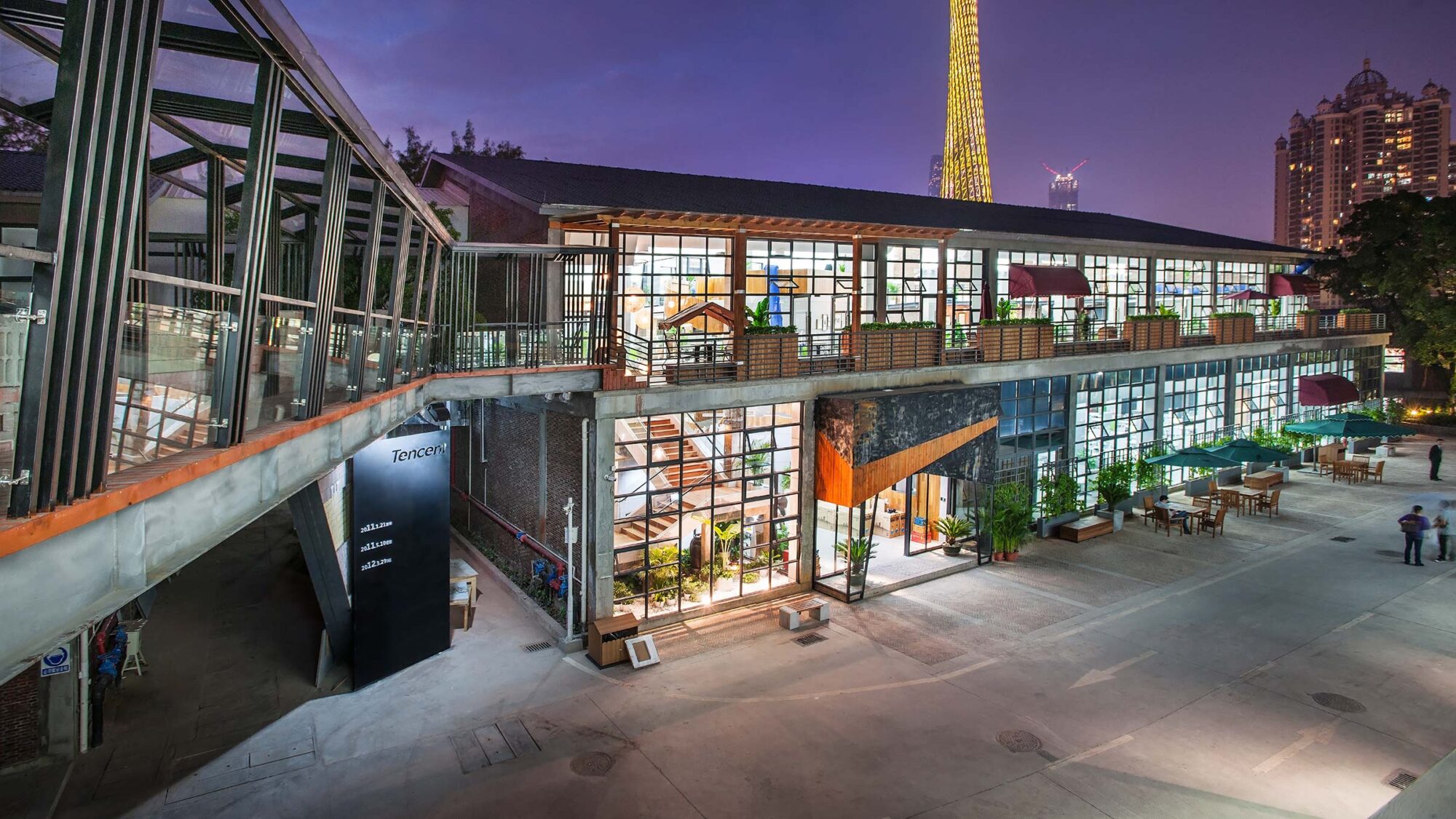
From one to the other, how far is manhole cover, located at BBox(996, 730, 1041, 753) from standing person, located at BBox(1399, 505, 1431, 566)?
48.1ft

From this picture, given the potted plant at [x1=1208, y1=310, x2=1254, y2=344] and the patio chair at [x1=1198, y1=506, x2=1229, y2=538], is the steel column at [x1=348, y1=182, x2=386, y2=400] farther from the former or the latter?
the potted plant at [x1=1208, y1=310, x2=1254, y2=344]

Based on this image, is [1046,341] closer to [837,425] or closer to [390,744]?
[837,425]

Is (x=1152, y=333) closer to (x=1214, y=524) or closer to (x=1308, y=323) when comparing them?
(x=1214, y=524)

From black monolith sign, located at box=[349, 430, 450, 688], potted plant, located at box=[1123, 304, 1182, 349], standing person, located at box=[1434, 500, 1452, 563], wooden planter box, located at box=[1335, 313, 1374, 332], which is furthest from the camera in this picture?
wooden planter box, located at box=[1335, 313, 1374, 332]

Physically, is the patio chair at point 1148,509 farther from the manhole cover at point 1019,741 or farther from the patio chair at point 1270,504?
A: the manhole cover at point 1019,741

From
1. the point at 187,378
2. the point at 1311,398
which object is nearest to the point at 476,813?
the point at 187,378

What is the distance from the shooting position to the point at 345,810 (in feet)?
33.4

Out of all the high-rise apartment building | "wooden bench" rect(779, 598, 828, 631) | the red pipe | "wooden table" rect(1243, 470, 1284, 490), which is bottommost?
"wooden bench" rect(779, 598, 828, 631)

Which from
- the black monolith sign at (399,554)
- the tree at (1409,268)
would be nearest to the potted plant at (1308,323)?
the tree at (1409,268)

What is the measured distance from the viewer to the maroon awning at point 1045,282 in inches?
974

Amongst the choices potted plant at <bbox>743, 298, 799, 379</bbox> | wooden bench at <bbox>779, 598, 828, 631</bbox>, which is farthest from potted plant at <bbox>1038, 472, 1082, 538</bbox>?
potted plant at <bbox>743, 298, 799, 379</bbox>

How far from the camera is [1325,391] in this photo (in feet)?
108

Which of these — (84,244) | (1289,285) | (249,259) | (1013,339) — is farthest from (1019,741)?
(1289,285)

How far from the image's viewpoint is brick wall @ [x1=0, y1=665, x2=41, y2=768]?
11.2m
